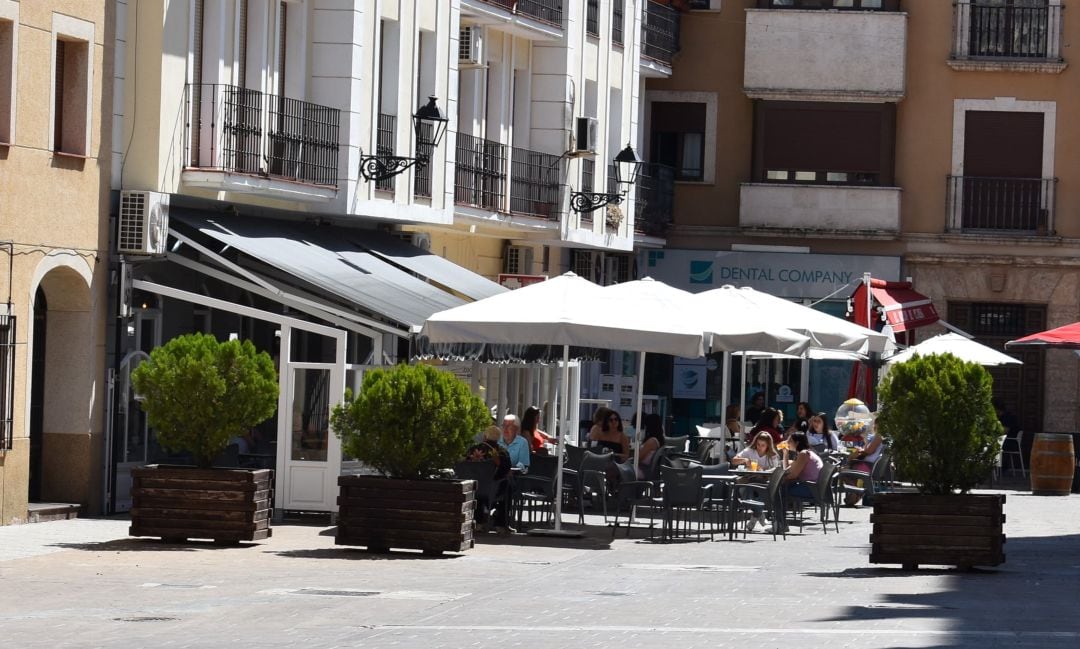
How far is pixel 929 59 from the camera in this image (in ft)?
127

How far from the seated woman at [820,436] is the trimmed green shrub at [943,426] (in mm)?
9774

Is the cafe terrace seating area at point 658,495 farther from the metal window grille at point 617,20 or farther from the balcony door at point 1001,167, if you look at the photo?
the balcony door at point 1001,167

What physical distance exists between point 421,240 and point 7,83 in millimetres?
9502

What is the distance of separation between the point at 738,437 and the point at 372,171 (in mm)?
6586

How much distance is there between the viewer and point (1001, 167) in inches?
1517

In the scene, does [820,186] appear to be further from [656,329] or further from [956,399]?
[956,399]

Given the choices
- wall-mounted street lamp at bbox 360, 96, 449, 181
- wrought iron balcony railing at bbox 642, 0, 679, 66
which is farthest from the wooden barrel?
wrought iron balcony railing at bbox 642, 0, 679, 66

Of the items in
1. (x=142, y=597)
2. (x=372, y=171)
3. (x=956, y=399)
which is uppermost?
(x=372, y=171)

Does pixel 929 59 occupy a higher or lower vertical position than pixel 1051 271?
higher

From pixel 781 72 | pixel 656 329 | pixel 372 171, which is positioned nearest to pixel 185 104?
pixel 372 171

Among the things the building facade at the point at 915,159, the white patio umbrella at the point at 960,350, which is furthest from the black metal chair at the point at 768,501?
the building facade at the point at 915,159

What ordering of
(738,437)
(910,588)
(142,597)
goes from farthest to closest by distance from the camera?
(738,437), (910,588), (142,597)

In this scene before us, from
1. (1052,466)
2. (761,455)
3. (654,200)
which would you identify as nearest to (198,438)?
(761,455)

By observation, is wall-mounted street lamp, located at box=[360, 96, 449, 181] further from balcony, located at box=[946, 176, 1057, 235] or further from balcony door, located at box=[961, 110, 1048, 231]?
balcony door, located at box=[961, 110, 1048, 231]
